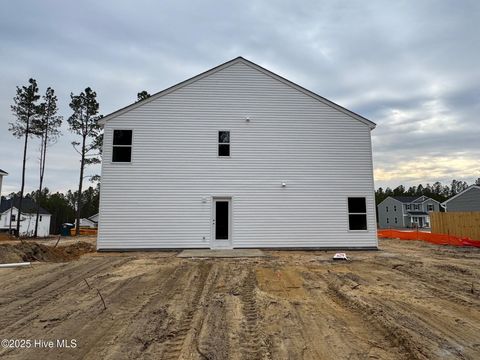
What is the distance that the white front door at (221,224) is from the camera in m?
12.5

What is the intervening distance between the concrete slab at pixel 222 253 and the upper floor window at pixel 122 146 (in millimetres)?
4574

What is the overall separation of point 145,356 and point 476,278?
8.22 metres

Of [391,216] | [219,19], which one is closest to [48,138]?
[219,19]

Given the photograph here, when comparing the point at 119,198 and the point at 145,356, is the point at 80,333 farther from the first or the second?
the point at 119,198

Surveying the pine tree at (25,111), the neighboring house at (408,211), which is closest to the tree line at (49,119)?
the pine tree at (25,111)

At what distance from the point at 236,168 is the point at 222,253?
141 inches

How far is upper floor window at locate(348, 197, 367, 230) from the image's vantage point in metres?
13.1

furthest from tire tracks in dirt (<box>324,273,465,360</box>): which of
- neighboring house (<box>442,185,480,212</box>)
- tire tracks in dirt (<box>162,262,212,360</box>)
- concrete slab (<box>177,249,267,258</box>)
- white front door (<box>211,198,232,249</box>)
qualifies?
neighboring house (<box>442,185,480,212</box>)

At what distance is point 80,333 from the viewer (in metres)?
3.96

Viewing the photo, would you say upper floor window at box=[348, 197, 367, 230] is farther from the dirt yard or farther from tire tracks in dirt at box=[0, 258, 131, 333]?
tire tracks in dirt at box=[0, 258, 131, 333]

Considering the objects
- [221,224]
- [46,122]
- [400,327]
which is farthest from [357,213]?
[46,122]

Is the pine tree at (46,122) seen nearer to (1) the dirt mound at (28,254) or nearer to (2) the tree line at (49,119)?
(2) the tree line at (49,119)

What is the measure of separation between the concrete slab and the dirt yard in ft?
6.66

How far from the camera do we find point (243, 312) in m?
4.78
